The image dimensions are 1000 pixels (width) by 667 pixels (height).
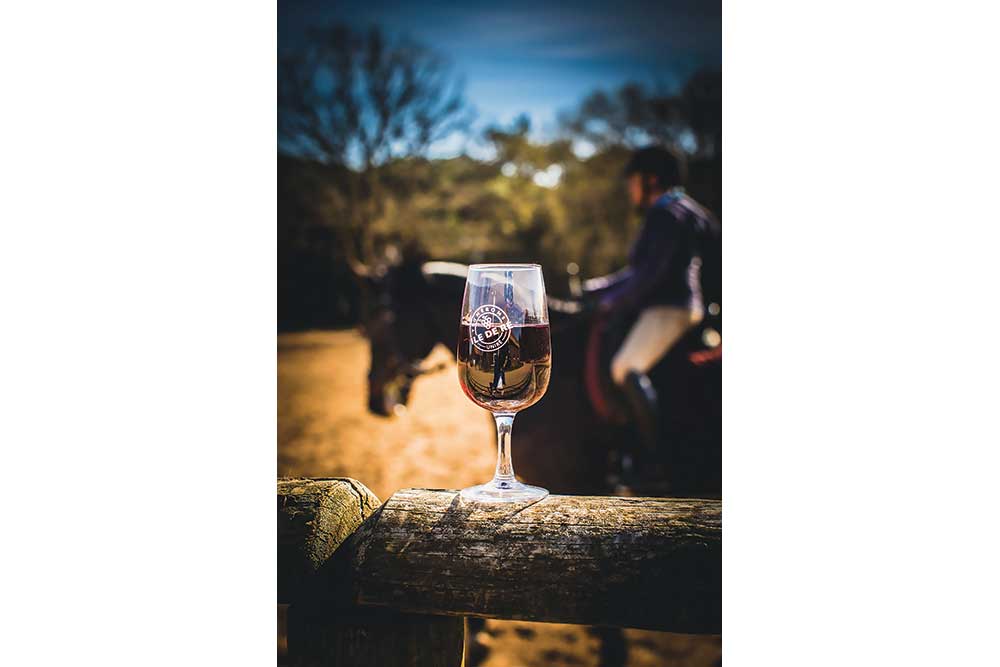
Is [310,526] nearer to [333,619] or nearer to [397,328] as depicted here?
[333,619]

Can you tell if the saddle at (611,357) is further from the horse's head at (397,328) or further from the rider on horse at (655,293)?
the horse's head at (397,328)

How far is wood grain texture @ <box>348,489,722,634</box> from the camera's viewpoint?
2.27 feet

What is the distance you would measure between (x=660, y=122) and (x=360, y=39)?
133 centimetres

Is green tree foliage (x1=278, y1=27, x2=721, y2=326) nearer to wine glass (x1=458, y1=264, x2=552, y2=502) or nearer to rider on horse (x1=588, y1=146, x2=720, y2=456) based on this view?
rider on horse (x1=588, y1=146, x2=720, y2=456)

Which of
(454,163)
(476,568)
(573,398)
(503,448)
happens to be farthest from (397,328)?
(454,163)

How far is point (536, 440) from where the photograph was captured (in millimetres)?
2434

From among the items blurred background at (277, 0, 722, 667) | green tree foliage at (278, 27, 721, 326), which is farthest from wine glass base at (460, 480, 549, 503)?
green tree foliage at (278, 27, 721, 326)

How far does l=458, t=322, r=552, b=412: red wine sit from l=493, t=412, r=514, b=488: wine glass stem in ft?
0.04

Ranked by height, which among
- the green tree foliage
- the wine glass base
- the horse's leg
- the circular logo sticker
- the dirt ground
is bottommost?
the horse's leg

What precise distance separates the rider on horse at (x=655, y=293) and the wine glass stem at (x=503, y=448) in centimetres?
143

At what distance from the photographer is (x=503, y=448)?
2.71 ft

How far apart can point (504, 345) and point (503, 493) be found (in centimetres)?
15
